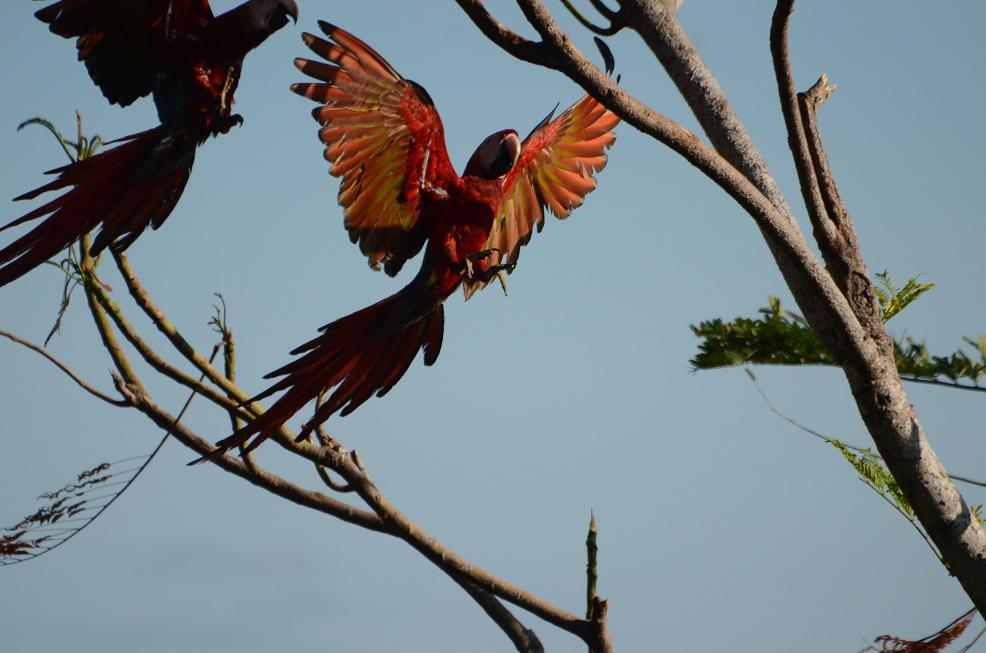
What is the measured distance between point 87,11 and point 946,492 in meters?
2.13

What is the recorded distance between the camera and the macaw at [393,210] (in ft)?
7.46

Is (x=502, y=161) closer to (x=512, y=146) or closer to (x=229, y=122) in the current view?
(x=512, y=146)

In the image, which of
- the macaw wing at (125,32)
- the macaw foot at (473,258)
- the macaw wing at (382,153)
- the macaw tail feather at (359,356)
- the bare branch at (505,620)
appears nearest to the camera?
the macaw tail feather at (359,356)

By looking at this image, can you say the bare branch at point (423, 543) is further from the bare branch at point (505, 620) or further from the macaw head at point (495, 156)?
the macaw head at point (495, 156)

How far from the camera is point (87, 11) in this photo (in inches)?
89.6

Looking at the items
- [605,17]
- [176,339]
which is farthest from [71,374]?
[605,17]

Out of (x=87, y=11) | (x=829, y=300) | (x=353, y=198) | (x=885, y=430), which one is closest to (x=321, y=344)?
(x=353, y=198)

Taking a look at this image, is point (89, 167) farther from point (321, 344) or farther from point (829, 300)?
point (829, 300)

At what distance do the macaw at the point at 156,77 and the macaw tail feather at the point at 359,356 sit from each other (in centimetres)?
44

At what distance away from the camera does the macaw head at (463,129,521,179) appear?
2633 mm

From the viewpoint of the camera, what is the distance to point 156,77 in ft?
7.73

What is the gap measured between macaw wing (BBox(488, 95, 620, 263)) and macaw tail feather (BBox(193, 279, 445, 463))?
43 cm

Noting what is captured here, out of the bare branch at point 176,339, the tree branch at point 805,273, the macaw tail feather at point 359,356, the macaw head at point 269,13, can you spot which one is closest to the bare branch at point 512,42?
the tree branch at point 805,273

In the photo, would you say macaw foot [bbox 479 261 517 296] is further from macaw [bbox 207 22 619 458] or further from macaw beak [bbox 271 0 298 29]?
macaw beak [bbox 271 0 298 29]
